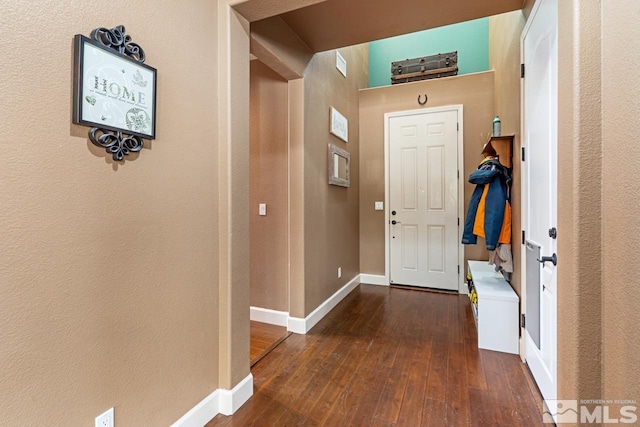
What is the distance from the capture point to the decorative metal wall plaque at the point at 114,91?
3.51ft

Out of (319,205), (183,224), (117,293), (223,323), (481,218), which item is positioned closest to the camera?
(117,293)

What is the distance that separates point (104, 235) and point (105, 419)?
0.71 meters

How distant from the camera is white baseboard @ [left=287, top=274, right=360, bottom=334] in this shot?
2.77m

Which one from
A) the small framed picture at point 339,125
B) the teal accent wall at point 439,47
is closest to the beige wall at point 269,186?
the small framed picture at point 339,125

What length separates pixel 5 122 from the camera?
0.90 metres

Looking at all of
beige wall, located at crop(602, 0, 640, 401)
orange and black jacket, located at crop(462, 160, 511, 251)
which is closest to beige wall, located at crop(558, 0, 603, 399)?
beige wall, located at crop(602, 0, 640, 401)

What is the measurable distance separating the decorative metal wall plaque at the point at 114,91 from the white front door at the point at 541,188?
6.48 ft

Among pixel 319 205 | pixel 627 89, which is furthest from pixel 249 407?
pixel 627 89

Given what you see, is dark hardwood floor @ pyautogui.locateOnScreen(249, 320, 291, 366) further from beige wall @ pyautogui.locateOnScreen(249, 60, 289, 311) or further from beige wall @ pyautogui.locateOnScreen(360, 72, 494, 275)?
beige wall @ pyautogui.locateOnScreen(360, 72, 494, 275)

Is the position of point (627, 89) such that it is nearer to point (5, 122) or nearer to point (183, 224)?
point (183, 224)

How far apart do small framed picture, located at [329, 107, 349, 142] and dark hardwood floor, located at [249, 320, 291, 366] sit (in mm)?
2134

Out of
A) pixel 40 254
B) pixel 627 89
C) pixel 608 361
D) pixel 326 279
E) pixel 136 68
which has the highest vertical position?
pixel 136 68

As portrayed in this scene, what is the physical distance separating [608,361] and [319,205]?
92.3 inches

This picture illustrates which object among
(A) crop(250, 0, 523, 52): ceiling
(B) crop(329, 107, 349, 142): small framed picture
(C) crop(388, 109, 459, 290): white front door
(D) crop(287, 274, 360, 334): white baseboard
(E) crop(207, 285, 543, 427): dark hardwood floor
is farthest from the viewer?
(C) crop(388, 109, 459, 290): white front door
